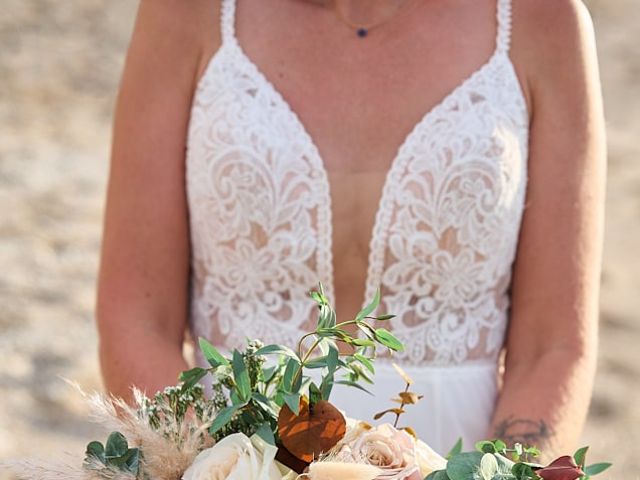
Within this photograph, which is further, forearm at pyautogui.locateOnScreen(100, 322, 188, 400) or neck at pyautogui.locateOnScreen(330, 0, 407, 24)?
neck at pyautogui.locateOnScreen(330, 0, 407, 24)

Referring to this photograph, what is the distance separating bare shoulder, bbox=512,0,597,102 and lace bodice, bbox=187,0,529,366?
0.03m

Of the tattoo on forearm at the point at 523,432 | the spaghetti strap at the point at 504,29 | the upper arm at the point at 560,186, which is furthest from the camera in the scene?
the spaghetti strap at the point at 504,29

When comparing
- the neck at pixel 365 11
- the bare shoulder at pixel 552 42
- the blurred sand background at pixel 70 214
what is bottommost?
the blurred sand background at pixel 70 214

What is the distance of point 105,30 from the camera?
7.37 m

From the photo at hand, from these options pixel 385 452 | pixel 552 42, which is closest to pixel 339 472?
pixel 385 452

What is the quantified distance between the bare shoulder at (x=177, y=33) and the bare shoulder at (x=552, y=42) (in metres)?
0.53

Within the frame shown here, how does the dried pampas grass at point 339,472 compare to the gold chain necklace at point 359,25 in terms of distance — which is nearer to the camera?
the dried pampas grass at point 339,472

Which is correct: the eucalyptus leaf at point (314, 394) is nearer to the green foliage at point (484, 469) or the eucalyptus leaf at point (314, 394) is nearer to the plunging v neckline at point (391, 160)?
the green foliage at point (484, 469)

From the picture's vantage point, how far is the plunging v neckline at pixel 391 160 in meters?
1.93

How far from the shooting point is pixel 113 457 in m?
0.88

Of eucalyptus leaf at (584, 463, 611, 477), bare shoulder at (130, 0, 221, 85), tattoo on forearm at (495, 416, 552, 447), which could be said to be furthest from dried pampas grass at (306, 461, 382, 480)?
bare shoulder at (130, 0, 221, 85)

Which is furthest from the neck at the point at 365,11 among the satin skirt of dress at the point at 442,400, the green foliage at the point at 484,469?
the green foliage at the point at 484,469

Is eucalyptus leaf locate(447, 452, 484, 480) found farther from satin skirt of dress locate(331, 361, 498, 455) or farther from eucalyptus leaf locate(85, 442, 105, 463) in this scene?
satin skirt of dress locate(331, 361, 498, 455)

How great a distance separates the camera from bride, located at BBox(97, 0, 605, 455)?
6.12 feet
